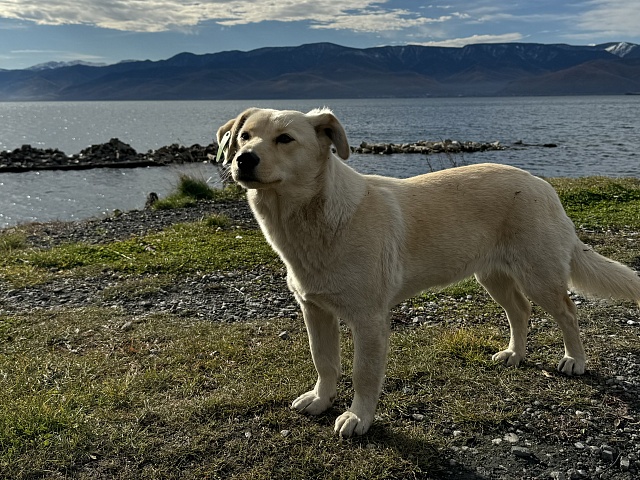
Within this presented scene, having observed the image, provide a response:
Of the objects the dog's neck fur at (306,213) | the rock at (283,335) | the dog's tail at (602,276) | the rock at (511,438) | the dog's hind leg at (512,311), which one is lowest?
the rock at (283,335)

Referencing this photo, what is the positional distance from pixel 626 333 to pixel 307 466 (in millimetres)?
4441

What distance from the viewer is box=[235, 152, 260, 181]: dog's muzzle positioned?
4078mm

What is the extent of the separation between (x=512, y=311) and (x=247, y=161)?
11.6 feet

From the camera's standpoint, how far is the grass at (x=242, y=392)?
4270 millimetres

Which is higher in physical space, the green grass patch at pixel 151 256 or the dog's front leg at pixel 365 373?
the dog's front leg at pixel 365 373

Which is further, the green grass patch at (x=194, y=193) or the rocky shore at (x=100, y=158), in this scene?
the rocky shore at (x=100, y=158)

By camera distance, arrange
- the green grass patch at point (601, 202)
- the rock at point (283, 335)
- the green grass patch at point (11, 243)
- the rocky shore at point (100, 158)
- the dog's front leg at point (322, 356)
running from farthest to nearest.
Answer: the rocky shore at point (100, 158) → the green grass patch at point (601, 202) → the green grass patch at point (11, 243) → the rock at point (283, 335) → the dog's front leg at point (322, 356)

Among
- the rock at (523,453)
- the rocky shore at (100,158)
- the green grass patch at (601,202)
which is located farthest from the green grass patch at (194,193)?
the rocky shore at (100,158)

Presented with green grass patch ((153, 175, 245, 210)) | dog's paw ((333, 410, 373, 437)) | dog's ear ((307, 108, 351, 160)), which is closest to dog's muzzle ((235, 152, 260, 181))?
dog's ear ((307, 108, 351, 160))

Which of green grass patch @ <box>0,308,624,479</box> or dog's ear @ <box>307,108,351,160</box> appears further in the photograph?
dog's ear @ <box>307,108,351,160</box>

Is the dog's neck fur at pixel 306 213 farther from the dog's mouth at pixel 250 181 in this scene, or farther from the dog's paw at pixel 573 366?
the dog's paw at pixel 573 366

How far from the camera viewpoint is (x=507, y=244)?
17.3ft

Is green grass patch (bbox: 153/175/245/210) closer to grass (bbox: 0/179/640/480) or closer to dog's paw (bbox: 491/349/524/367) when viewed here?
grass (bbox: 0/179/640/480)

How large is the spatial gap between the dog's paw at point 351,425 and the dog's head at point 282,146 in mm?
2027
